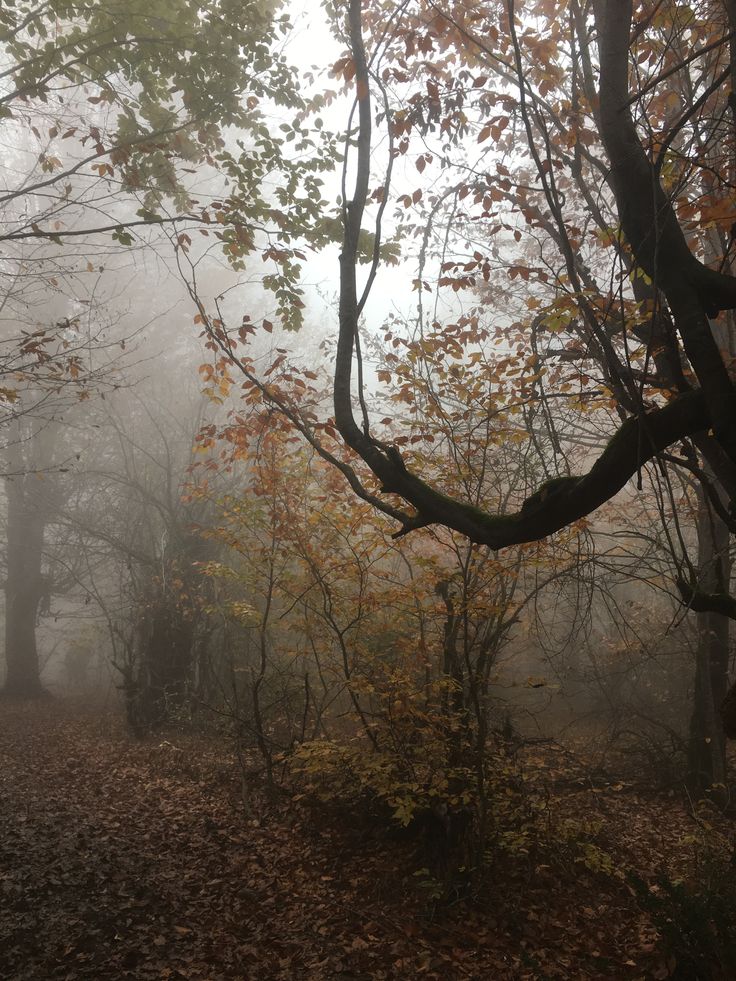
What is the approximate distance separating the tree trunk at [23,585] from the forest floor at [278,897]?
976 cm

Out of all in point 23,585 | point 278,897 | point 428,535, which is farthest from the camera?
point 23,585

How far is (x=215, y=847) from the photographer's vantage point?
6.47 metres

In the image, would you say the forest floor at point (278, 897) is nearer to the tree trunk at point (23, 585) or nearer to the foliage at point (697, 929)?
the foliage at point (697, 929)

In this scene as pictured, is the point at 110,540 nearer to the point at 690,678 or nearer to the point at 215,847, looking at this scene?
the point at 215,847

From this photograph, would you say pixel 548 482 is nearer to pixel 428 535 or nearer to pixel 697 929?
pixel 697 929

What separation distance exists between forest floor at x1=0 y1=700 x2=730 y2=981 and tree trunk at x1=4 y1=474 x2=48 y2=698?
32.0ft

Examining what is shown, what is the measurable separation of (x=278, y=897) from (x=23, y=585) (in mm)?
14284

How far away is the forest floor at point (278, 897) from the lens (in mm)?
4699

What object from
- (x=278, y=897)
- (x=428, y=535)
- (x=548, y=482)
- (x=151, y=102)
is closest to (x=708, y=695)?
(x=428, y=535)

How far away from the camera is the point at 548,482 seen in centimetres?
363

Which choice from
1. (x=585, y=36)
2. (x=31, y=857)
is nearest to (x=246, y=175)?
(x=585, y=36)

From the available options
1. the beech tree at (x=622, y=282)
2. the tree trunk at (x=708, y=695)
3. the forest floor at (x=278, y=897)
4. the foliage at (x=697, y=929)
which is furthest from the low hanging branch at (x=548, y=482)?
the tree trunk at (x=708, y=695)

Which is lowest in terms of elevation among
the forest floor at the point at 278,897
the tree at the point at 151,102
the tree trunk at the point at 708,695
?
the forest floor at the point at 278,897

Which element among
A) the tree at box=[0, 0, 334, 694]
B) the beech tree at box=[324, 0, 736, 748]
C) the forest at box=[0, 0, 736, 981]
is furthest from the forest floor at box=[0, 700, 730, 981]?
the tree at box=[0, 0, 334, 694]
